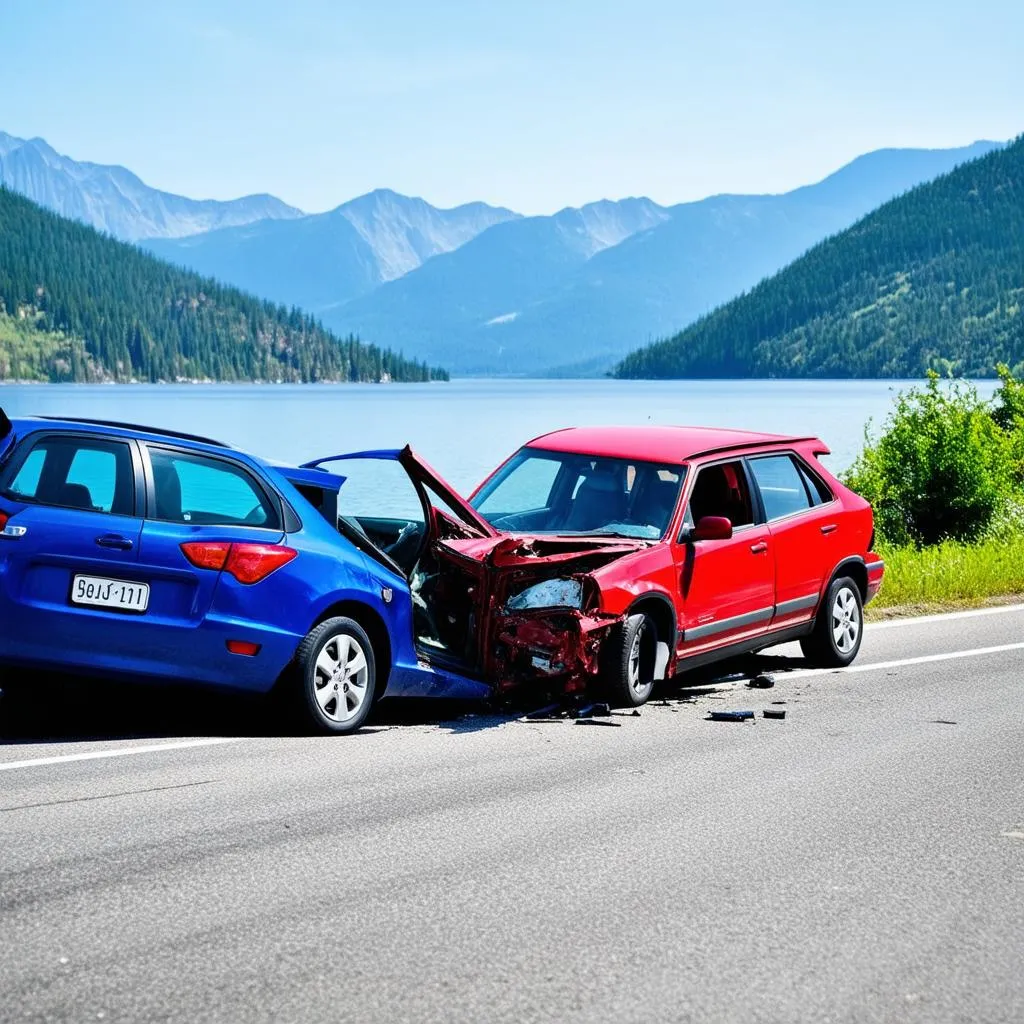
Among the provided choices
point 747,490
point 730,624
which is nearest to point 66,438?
point 730,624

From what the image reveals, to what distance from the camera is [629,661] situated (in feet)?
30.2

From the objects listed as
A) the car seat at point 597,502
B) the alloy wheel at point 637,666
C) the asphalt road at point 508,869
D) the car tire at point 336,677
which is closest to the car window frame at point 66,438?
the asphalt road at point 508,869

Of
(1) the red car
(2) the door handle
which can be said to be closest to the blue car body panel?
(2) the door handle

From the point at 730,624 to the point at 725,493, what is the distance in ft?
3.21

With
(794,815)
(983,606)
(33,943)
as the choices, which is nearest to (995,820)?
(794,815)

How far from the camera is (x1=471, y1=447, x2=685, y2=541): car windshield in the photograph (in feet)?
33.0

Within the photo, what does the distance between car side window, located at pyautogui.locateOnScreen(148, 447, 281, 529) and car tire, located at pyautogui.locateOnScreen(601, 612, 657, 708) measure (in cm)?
228

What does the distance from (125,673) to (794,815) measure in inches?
133

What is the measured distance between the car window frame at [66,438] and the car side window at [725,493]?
160 inches

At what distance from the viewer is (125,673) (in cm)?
758

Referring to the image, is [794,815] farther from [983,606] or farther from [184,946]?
[983,606]

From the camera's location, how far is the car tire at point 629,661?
29.9ft

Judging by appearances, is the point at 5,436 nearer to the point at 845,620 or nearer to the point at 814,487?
the point at 814,487

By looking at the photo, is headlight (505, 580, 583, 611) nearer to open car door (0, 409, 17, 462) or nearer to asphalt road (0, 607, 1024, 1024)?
asphalt road (0, 607, 1024, 1024)
